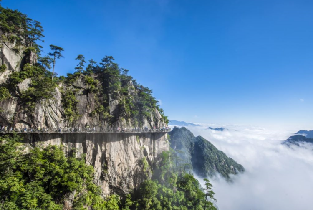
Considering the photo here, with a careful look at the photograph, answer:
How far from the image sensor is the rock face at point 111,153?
27.4 meters

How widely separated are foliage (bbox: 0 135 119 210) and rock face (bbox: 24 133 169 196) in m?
1.76

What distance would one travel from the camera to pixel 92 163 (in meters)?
29.4

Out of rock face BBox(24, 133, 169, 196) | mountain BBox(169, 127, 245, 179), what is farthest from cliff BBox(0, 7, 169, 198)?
mountain BBox(169, 127, 245, 179)

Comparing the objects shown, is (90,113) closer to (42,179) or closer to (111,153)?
(111,153)

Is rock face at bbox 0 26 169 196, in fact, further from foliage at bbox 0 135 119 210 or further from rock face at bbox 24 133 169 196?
foliage at bbox 0 135 119 210

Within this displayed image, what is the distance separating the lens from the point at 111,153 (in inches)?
1211

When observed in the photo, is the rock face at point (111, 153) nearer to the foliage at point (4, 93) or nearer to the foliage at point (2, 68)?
the foliage at point (4, 93)

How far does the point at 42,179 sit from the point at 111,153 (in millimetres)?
12054

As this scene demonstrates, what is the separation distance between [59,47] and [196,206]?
51.2m

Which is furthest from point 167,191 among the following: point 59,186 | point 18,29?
point 18,29

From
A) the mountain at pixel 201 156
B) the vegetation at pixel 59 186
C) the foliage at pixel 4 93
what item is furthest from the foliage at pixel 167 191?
the mountain at pixel 201 156

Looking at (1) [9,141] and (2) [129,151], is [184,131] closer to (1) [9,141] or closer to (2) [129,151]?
(2) [129,151]

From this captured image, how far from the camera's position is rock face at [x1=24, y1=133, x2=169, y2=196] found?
2739cm

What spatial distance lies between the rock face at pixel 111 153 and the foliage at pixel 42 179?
1759 millimetres
